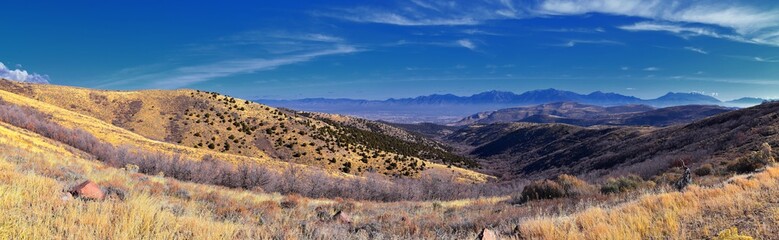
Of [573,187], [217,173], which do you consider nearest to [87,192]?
[573,187]

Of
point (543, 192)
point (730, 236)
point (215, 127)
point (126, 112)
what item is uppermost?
point (126, 112)

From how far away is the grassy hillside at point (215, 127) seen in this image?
45.9m

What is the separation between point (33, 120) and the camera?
2958 centimetres

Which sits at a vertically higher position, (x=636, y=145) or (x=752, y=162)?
(x=752, y=162)

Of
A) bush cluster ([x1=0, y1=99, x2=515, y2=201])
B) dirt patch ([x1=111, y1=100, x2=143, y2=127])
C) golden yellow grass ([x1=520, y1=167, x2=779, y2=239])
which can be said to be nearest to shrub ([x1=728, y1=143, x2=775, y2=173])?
golden yellow grass ([x1=520, y1=167, x2=779, y2=239])

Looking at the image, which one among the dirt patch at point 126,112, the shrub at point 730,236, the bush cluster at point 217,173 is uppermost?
the dirt patch at point 126,112

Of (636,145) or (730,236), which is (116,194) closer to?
(730,236)

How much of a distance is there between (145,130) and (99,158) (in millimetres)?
25663

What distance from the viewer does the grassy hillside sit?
151ft

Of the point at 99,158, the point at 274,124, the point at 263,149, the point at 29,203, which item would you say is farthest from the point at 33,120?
the point at 29,203

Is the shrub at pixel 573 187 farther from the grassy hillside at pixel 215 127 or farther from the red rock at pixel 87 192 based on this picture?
the grassy hillside at pixel 215 127

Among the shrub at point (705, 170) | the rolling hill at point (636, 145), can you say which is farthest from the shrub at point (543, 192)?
the rolling hill at point (636, 145)

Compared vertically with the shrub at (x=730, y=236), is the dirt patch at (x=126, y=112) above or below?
above

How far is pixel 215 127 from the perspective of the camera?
50.4 m
